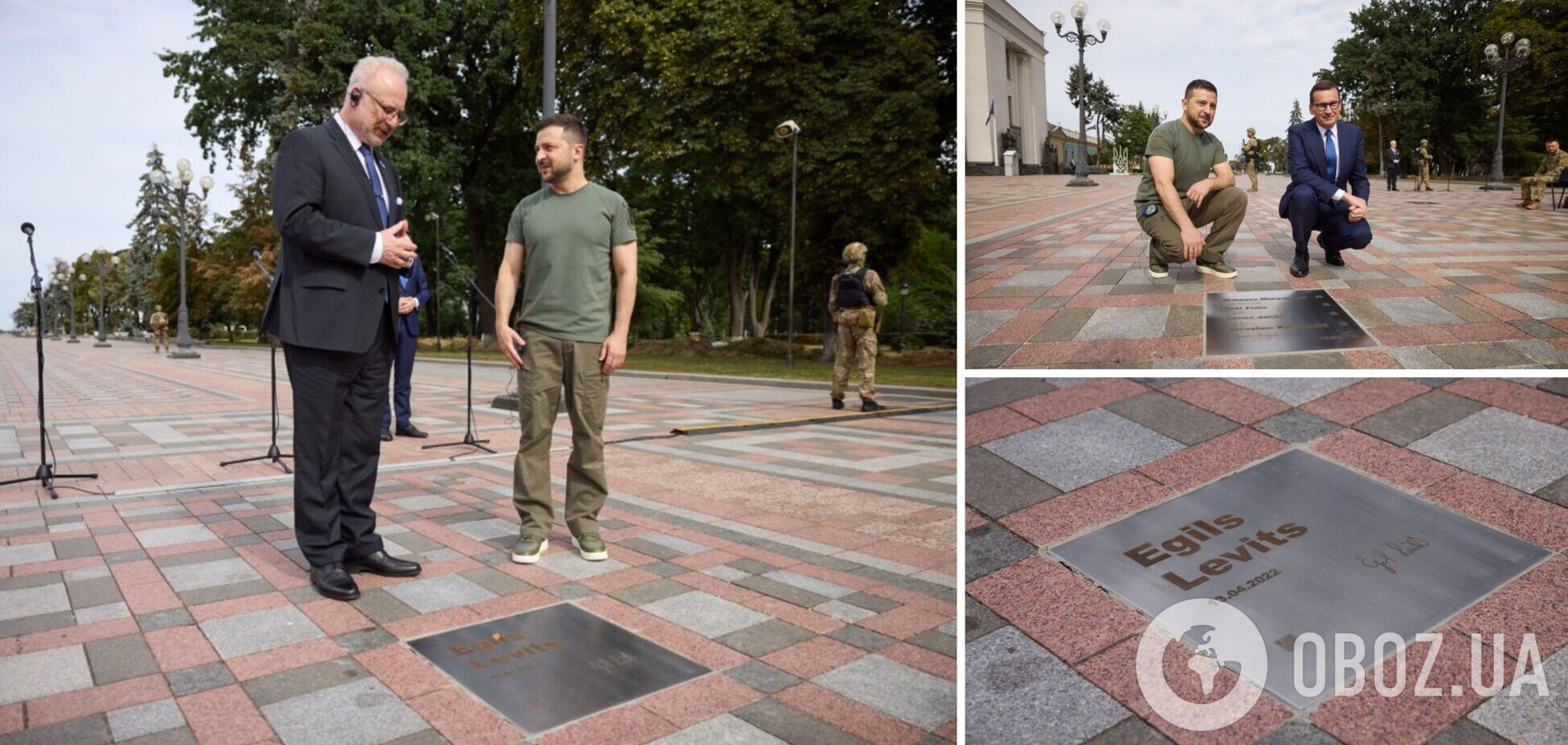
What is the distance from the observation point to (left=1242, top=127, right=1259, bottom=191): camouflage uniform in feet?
5.20

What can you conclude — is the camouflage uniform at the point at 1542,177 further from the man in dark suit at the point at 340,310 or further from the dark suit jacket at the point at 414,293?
the dark suit jacket at the point at 414,293

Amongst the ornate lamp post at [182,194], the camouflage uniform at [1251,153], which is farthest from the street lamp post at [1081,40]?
the ornate lamp post at [182,194]

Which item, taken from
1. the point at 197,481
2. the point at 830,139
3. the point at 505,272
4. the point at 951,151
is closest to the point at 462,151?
the point at 830,139

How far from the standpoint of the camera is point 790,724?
239cm

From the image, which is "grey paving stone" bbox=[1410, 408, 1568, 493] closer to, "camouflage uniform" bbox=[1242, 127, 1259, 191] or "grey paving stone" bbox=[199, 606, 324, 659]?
"camouflage uniform" bbox=[1242, 127, 1259, 191]

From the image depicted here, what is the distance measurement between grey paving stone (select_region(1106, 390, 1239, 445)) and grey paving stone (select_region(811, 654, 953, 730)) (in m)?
1.08

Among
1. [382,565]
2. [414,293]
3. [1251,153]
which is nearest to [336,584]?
[382,565]

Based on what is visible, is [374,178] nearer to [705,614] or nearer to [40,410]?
[705,614]

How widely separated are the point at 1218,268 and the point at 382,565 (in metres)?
3.26

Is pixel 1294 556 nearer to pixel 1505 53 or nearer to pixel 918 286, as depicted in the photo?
pixel 1505 53

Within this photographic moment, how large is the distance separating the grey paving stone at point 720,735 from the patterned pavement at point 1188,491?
0.51 meters

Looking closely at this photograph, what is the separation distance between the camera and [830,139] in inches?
772

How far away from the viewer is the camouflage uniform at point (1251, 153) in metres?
1.59

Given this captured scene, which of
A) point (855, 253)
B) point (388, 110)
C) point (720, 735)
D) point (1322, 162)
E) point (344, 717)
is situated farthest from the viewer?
point (855, 253)
